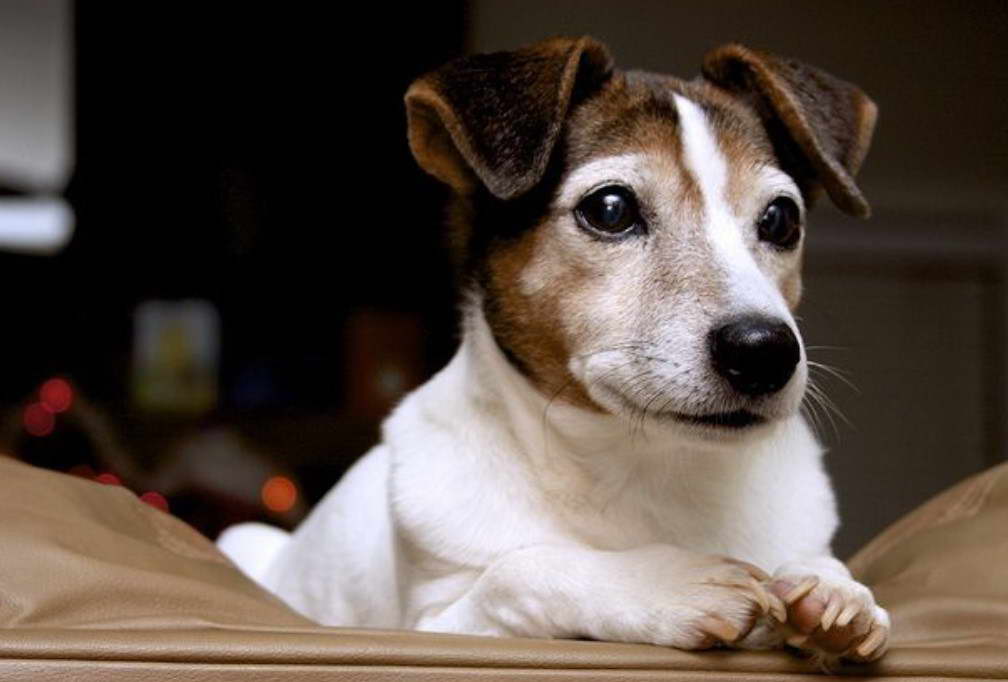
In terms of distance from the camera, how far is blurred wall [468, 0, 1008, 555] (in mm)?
4223

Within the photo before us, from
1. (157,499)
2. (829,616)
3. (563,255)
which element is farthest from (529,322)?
(157,499)

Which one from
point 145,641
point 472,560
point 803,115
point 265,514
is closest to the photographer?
point 145,641

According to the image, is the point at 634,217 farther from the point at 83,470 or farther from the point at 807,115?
the point at 83,470

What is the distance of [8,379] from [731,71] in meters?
2.45

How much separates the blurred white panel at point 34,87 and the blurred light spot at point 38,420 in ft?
2.19

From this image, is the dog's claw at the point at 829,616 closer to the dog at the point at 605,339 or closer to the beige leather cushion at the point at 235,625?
the beige leather cushion at the point at 235,625

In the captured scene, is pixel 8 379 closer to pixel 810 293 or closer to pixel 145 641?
pixel 810 293

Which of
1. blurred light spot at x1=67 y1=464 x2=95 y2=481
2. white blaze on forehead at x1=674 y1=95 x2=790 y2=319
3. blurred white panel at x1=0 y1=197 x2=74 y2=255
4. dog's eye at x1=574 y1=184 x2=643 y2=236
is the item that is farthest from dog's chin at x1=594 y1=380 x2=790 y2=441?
blurred white panel at x1=0 y1=197 x2=74 y2=255

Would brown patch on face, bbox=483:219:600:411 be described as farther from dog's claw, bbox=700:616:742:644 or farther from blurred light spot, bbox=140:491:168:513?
blurred light spot, bbox=140:491:168:513

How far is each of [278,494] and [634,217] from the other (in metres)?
1.91

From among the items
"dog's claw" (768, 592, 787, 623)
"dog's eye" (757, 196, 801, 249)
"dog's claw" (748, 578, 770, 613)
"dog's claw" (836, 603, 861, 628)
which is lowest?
"dog's claw" (768, 592, 787, 623)

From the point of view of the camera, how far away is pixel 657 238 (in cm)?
157

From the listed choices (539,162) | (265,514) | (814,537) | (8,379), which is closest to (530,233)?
(539,162)

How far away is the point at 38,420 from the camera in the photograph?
11.0 feet
